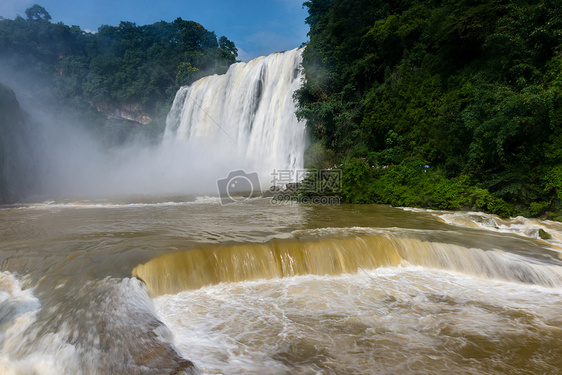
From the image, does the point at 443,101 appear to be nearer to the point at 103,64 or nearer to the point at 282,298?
the point at 282,298

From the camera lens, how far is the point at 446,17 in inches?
478

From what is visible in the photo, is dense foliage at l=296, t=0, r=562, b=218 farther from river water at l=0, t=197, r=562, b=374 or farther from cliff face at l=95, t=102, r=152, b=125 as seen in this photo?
cliff face at l=95, t=102, r=152, b=125

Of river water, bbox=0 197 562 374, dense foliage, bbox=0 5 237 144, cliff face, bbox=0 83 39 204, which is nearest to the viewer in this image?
river water, bbox=0 197 562 374

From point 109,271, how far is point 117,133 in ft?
134

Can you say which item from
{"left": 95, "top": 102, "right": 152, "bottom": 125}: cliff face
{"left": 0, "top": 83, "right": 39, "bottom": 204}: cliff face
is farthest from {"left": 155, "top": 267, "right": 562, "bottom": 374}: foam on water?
{"left": 95, "top": 102, "right": 152, "bottom": 125}: cliff face

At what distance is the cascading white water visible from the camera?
1917 centimetres

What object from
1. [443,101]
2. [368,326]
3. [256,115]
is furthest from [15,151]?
[443,101]

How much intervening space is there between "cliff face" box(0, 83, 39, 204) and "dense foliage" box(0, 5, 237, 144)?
19747 mm

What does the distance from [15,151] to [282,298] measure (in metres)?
20.5

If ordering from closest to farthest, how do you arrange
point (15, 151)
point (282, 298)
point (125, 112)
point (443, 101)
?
point (282, 298)
point (443, 101)
point (15, 151)
point (125, 112)

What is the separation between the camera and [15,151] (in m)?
17.6

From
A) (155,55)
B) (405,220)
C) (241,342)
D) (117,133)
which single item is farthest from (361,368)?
(155,55)

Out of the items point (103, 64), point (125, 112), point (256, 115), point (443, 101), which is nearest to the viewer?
point (443, 101)

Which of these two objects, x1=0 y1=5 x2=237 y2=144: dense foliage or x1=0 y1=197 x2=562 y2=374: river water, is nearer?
x1=0 y1=197 x2=562 y2=374: river water
